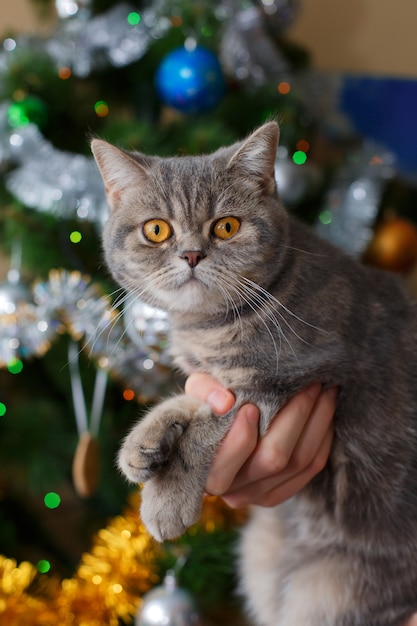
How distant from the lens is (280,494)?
0.79 metres

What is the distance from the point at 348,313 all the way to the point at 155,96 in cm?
84

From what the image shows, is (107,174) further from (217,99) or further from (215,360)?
(217,99)

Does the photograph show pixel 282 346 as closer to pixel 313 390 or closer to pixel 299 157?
pixel 313 390

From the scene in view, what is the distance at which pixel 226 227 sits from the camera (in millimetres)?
761

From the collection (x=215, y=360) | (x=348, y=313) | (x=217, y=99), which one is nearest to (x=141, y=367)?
(x=215, y=360)

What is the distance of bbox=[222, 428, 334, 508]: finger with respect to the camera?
782mm

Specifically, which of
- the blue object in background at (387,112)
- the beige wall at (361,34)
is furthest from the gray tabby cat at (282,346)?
the beige wall at (361,34)

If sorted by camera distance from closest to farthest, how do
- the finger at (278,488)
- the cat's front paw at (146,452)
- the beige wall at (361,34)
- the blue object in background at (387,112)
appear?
the cat's front paw at (146,452), the finger at (278,488), the blue object in background at (387,112), the beige wall at (361,34)

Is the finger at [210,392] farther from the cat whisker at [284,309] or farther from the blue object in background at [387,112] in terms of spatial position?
the blue object in background at [387,112]

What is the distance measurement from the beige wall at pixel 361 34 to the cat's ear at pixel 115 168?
4.46 ft

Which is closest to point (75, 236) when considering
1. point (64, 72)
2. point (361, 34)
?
point (64, 72)

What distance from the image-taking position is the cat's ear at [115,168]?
0.79m

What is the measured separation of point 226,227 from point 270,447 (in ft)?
0.92

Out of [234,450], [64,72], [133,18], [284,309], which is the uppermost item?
[133,18]
